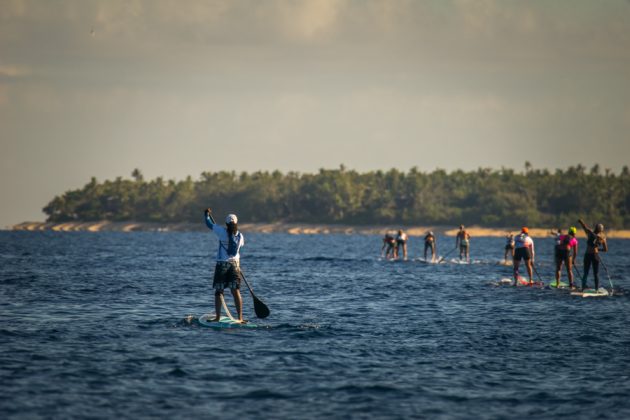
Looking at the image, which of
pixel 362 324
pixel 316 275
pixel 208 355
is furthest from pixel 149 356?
pixel 316 275

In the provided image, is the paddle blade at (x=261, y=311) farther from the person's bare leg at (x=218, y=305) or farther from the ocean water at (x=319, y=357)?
the person's bare leg at (x=218, y=305)

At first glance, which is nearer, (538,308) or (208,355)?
(208,355)

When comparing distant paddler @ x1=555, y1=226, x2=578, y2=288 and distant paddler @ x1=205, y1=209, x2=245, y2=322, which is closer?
distant paddler @ x1=205, y1=209, x2=245, y2=322

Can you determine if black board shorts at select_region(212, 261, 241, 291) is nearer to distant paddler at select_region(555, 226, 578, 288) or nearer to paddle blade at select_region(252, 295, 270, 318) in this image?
paddle blade at select_region(252, 295, 270, 318)

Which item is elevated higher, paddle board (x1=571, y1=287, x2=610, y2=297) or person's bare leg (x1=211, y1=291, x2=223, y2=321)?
person's bare leg (x1=211, y1=291, x2=223, y2=321)

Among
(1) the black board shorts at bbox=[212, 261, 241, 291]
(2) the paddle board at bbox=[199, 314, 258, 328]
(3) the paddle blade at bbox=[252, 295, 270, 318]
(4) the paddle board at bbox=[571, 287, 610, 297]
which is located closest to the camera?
(1) the black board shorts at bbox=[212, 261, 241, 291]

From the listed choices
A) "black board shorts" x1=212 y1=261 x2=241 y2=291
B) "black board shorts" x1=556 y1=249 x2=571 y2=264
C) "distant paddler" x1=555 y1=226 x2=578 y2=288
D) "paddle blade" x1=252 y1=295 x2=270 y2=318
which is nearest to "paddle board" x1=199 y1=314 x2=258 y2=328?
"black board shorts" x1=212 y1=261 x2=241 y2=291

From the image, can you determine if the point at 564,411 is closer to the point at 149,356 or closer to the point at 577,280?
the point at 149,356

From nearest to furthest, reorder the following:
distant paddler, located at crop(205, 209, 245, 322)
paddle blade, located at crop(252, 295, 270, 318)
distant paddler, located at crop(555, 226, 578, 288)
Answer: distant paddler, located at crop(205, 209, 245, 322), paddle blade, located at crop(252, 295, 270, 318), distant paddler, located at crop(555, 226, 578, 288)

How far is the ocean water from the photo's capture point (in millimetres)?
13953

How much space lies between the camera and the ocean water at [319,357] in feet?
45.8

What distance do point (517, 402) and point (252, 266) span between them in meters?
39.2

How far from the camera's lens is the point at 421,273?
→ 44.9m

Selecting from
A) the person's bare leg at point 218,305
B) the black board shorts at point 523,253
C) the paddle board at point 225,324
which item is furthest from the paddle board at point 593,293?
the person's bare leg at point 218,305
